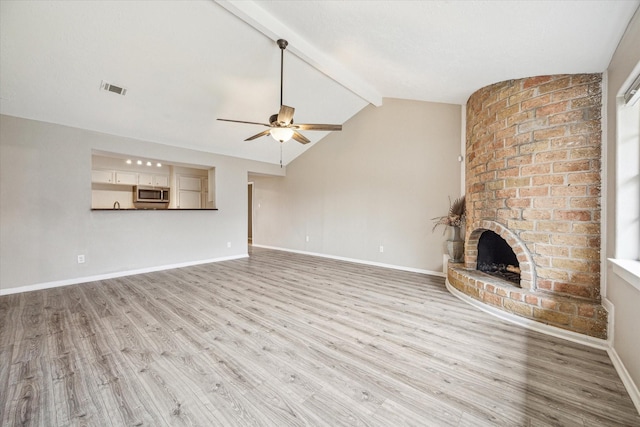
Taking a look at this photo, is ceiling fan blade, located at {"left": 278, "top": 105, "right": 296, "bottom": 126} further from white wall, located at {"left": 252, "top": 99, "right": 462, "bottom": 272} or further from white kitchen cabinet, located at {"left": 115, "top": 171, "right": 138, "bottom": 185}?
white kitchen cabinet, located at {"left": 115, "top": 171, "right": 138, "bottom": 185}

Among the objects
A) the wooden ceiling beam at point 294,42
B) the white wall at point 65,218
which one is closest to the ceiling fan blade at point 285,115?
the wooden ceiling beam at point 294,42

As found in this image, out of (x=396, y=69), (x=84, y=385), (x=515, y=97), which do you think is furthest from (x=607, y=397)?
(x=396, y=69)

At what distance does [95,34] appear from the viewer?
2.68 metres

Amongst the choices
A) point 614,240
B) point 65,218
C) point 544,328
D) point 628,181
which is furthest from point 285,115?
point 65,218

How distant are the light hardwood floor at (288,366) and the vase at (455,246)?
0.98 meters

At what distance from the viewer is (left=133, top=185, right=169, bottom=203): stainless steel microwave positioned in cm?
644

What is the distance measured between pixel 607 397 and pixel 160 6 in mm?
4675

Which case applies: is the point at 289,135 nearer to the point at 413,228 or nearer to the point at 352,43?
the point at 352,43

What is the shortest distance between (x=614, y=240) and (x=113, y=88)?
5.53 meters

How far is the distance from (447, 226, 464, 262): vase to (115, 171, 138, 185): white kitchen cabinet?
285 inches

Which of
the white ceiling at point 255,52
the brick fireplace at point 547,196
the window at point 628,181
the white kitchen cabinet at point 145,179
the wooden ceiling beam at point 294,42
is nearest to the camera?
the window at point 628,181

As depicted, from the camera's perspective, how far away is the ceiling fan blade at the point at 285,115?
9.07 ft

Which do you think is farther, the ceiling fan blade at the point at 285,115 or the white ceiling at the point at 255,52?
the ceiling fan blade at the point at 285,115

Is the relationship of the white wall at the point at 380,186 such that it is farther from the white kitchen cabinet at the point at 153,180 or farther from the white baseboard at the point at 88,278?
the white kitchen cabinet at the point at 153,180
